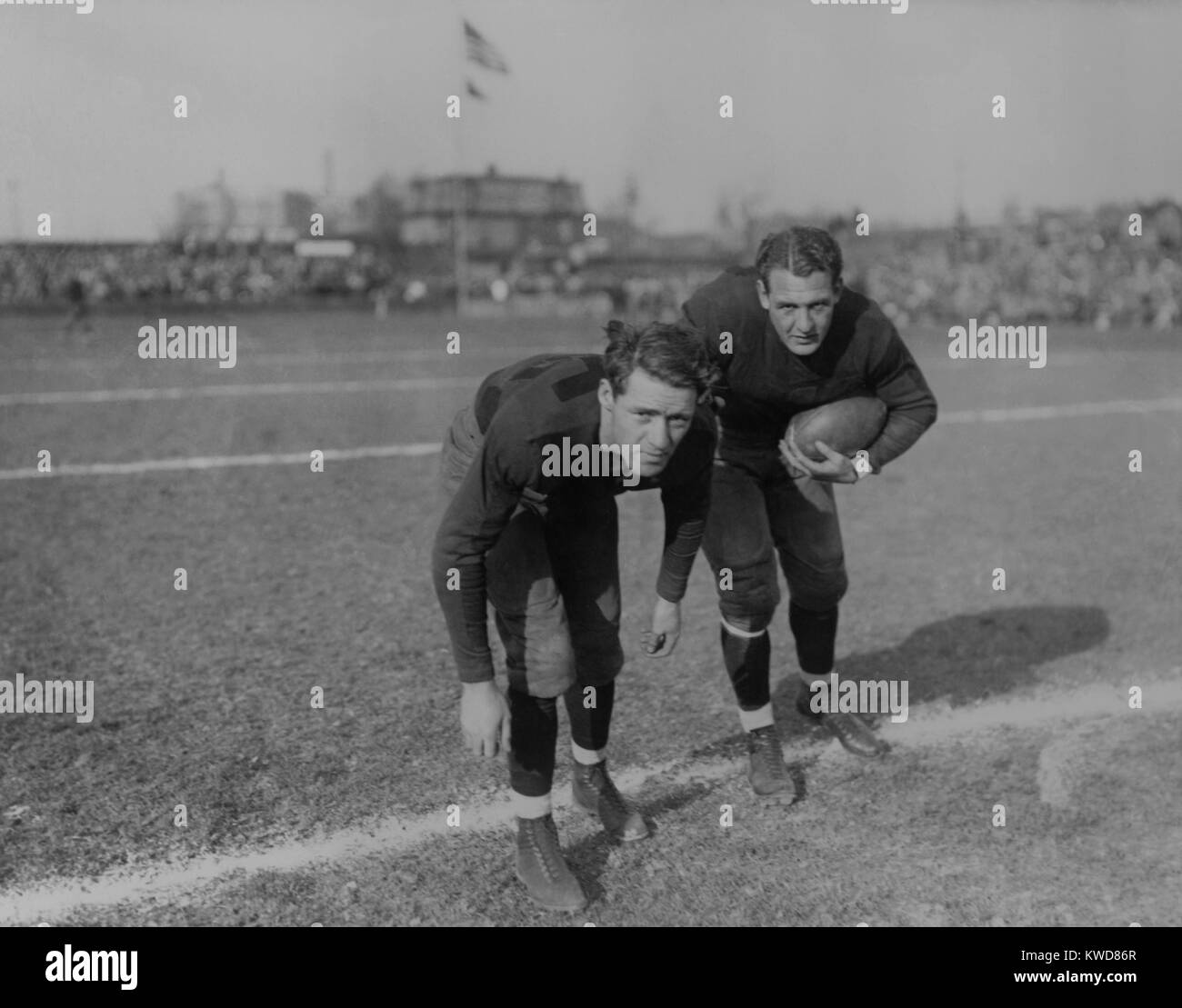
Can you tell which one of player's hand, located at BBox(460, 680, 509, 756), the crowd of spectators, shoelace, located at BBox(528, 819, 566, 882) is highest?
the crowd of spectators

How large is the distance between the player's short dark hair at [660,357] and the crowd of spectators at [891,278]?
2908 cm

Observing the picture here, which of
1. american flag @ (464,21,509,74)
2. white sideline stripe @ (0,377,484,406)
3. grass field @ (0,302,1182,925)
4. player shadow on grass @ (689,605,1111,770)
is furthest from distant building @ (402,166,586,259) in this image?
player shadow on grass @ (689,605,1111,770)

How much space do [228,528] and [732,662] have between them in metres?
4.86

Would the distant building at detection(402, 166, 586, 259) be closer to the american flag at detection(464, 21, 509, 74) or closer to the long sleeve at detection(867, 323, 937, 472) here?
the american flag at detection(464, 21, 509, 74)

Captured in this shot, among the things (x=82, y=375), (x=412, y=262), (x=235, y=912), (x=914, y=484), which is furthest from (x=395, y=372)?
(x=412, y=262)

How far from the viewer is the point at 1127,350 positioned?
23.7 metres

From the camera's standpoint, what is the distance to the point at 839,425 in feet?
14.5

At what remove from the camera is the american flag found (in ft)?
97.5

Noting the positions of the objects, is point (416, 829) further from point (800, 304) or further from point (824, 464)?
point (800, 304)

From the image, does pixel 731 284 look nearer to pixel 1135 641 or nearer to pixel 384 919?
pixel 384 919

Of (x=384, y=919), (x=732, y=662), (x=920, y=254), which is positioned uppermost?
(x=920, y=254)

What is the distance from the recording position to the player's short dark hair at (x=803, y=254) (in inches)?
157

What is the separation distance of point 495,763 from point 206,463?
705 cm

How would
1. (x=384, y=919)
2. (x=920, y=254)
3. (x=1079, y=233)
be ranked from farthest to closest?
(x=920, y=254), (x=1079, y=233), (x=384, y=919)
